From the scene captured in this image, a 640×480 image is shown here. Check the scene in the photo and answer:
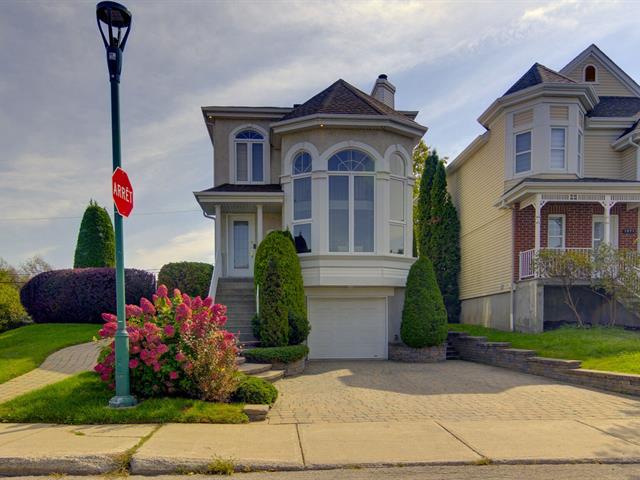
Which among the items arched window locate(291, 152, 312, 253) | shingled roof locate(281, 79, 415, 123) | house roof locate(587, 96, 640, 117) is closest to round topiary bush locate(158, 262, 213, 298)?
arched window locate(291, 152, 312, 253)

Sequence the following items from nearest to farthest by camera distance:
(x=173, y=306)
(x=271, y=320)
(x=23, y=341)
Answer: (x=173, y=306), (x=271, y=320), (x=23, y=341)

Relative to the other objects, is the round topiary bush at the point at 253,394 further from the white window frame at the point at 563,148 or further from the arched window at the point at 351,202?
the white window frame at the point at 563,148

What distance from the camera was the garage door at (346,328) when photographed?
13.8m

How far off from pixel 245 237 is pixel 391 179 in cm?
531

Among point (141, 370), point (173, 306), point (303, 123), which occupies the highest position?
point (303, 123)

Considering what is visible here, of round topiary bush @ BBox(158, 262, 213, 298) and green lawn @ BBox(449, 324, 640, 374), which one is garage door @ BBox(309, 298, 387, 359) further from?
green lawn @ BBox(449, 324, 640, 374)

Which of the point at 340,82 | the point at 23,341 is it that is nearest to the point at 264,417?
the point at 23,341

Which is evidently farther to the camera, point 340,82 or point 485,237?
point 485,237

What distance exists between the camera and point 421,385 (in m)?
9.34

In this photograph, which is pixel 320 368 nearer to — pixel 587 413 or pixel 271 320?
pixel 271 320

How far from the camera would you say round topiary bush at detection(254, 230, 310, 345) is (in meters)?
11.4

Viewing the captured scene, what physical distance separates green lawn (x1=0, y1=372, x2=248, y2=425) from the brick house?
10.7 metres

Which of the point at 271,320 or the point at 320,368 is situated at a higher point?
the point at 271,320

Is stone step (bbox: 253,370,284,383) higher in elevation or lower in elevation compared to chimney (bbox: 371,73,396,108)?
A: lower
